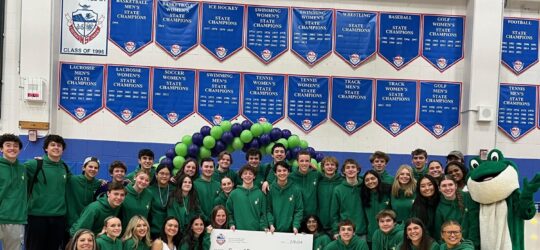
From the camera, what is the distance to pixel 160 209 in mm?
5262

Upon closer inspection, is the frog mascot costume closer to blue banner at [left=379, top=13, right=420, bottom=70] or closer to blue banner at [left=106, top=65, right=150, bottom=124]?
blue banner at [left=379, top=13, right=420, bottom=70]

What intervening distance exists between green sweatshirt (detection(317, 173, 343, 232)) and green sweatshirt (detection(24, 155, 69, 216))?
2850mm

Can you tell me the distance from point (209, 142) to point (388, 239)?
285 centimetres

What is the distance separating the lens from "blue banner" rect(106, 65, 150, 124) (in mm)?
8188

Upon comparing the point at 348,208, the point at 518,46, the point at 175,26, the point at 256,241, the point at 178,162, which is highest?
the point at 175,26

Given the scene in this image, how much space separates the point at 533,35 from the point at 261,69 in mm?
4871

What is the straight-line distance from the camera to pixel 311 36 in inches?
329

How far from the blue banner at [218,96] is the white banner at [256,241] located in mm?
3336

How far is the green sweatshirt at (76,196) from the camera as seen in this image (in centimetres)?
536

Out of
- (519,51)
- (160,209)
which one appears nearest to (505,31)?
(519,51)

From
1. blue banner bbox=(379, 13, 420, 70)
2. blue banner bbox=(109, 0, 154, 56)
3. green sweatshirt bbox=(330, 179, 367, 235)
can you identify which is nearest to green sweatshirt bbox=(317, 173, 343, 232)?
green sweatshirt bbox=(330, 179, 367, 235)

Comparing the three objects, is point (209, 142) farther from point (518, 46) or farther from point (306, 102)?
point (518, 46)

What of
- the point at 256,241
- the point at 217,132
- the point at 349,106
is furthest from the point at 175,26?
the point at 256,241

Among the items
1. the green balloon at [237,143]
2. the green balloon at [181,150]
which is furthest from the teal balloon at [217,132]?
the green balloon at [181,150]
